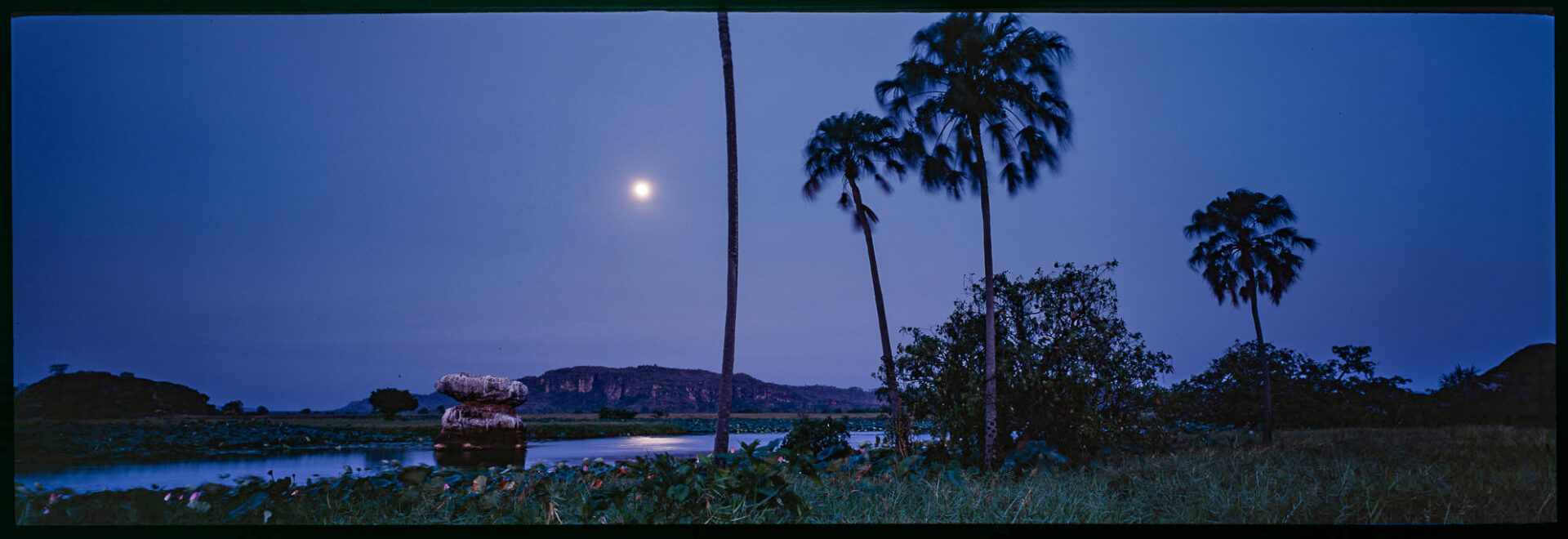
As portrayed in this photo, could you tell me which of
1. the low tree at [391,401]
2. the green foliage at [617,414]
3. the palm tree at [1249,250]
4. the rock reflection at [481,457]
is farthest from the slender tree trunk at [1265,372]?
the low tree at [391,401]

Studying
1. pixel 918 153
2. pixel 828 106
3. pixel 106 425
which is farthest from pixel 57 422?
pixel 918 153

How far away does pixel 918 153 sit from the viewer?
9781 mm

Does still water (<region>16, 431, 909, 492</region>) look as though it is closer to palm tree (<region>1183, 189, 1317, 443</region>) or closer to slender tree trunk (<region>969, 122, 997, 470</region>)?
slender tree trunk (<region>969, 122, 997, 470</region>)

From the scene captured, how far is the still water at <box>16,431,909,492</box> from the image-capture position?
19.7 feet

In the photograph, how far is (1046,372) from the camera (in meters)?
9.83

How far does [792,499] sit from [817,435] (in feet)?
23.7

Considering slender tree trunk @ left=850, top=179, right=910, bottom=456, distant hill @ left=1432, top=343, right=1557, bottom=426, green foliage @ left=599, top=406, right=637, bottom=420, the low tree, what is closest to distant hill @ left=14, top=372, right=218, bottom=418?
slender tree trunk @ left=850, top=179, right=910, bottom=456

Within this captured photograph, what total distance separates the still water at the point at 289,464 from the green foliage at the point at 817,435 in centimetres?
75

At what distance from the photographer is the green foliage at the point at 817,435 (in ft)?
40.0

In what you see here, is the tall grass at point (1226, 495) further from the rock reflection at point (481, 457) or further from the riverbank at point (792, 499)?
the rock reflection at point (481, 457)

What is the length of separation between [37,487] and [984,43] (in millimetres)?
9559

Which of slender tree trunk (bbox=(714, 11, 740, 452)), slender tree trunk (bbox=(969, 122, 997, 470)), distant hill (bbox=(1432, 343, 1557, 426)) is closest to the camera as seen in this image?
distant hill (bbox=(1432, 343, 1557, 426))

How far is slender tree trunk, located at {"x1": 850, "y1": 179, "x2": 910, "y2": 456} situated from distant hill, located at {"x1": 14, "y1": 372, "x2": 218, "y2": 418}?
8.63 m

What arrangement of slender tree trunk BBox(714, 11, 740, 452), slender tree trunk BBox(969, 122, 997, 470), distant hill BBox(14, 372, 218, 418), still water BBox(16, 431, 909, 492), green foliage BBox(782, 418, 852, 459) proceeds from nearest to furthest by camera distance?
still water BBox(16, 431, 909, 492) → distant hill BBox(14, 372, 218, 418) → slender tree trunk BBox(969, 122, 997, 470) → slender tree trunk BBox(714, 11, 740, 452) → green foliage BBox(782, 418, 852, 459)
